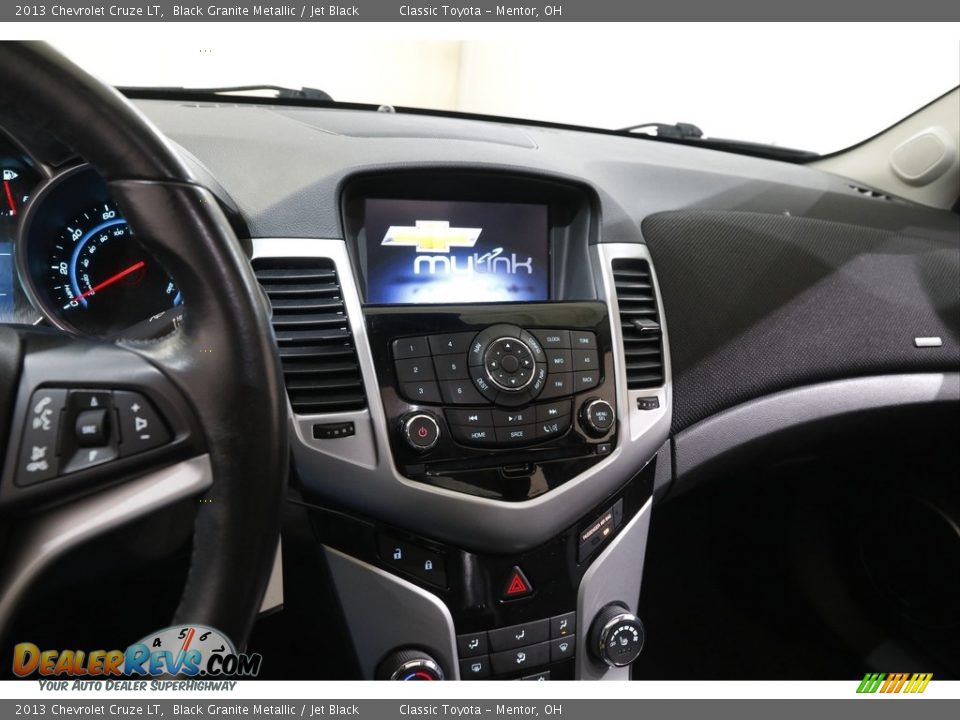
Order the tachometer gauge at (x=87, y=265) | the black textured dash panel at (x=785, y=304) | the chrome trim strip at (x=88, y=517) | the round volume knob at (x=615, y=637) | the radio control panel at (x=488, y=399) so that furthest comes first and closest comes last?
the black textured dash panel at (x=785, y=304), the round volume knob at (x=615, y=637), the radio control panel at (x=488, y=399), the tachometer gauge at (x=87, y=265), the chrome trim strip at (x=88, y=517)

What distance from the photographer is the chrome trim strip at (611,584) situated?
3.43ft

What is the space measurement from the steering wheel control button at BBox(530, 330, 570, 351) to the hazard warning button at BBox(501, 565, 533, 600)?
31 centimetres

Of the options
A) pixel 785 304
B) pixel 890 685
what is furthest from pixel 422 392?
pixel 890 685

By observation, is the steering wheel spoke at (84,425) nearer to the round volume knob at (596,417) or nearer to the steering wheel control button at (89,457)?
the steering wheel control button at (89,457)

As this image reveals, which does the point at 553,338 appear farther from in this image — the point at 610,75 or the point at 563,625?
the point at 610,75

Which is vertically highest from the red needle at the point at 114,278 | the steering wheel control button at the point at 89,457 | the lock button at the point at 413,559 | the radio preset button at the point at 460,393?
the red needle at the point at 114,278

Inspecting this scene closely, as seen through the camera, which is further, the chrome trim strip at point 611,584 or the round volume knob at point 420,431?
the chrome trim strip at point 611,584

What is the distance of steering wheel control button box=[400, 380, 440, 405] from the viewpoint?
93 cm

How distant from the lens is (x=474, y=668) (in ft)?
3.23

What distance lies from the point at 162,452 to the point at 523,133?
0.96 m

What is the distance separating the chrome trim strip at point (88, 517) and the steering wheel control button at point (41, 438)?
0.11 ft

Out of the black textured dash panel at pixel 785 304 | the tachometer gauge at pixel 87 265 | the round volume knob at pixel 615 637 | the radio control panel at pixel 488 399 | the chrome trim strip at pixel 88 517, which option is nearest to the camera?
the chrome trim strip at pixel 88 517

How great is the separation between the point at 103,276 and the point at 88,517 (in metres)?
0.43

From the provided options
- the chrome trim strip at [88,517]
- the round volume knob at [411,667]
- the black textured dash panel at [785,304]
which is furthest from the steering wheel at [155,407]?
the black textured dash panel at [785,304]
